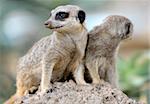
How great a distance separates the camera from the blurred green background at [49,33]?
4.85m

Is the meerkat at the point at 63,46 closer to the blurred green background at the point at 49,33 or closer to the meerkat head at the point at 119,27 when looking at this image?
the meerkat head at the point at 119,27

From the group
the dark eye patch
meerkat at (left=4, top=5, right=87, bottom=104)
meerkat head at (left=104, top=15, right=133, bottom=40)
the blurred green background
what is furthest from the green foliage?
the dark eye patch

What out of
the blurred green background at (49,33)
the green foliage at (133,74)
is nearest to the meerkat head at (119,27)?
the blurred green background at (49,33)

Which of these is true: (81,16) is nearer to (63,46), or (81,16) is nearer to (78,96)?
(63,46)

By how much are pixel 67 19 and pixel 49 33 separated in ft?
11.5

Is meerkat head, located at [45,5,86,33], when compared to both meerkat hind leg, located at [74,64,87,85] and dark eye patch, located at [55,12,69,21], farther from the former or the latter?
meerkat hind leg, located at [74,64,87,85]

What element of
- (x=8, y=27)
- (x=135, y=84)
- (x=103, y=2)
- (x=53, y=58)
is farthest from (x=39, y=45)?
(x=103, y=2)

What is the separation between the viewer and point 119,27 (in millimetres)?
2875

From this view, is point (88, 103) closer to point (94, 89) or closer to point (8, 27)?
point (94, 89)

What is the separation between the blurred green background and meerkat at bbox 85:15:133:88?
1057mm

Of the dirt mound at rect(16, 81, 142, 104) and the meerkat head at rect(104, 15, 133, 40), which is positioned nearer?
the dirt mound at rect(16, 81, 142, 104)

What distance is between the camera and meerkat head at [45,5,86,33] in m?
2.68

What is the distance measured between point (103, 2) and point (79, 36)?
597cm

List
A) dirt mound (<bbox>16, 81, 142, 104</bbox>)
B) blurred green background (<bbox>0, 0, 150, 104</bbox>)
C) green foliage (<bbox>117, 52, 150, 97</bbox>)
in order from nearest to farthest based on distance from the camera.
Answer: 1. dirt mound (<bbox>16, 81, 142, 104</bbox>)
2. green foliage (<bbox>117, 52, 150, 97</bbox>)
3. blurred green background (<bbox>0, 0, 150, 104</bbox>)
